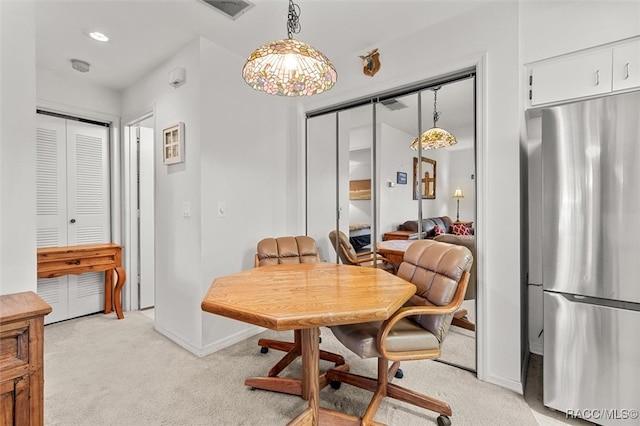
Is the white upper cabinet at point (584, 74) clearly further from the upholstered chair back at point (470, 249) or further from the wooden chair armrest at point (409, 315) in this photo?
the wooden chair armrest at point (409, 315)

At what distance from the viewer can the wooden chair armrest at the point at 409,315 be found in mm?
1524

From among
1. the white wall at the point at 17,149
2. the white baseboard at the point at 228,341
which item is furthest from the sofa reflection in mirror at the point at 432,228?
the white wall at the point at 17,149

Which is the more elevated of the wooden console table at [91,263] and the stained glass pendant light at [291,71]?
the stained glass pendant light at [291,71]

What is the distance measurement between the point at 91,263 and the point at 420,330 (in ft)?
11.1

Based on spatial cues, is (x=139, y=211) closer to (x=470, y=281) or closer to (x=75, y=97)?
(x=75, y=97)

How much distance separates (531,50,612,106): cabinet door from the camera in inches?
71.1

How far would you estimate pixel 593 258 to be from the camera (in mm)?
1637

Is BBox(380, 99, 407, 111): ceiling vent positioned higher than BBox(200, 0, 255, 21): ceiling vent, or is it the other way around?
BBox(200, 0, 255, 21): ceiling vent

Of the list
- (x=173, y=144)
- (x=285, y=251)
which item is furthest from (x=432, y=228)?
(x=173, y=144)

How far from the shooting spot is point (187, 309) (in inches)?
106

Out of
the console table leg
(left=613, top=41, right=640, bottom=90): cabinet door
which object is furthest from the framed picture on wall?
(left=613, top=41, right=640, bottom=90): cabinet door

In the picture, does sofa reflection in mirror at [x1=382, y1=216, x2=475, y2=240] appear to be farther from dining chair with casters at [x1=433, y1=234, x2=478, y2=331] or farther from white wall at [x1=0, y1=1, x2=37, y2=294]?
white wall at [x1=0, y1=1, x2=37, y2=294]

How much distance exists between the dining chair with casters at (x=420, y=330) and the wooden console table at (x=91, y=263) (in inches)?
112

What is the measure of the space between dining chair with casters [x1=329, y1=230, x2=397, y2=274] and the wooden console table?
2445mm
